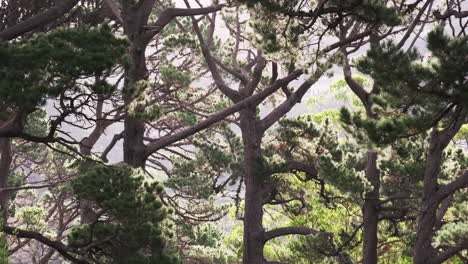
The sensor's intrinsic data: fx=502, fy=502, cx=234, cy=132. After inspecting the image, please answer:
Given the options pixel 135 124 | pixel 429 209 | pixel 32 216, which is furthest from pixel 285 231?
pixel 32 216

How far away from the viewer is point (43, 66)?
16.6 feet

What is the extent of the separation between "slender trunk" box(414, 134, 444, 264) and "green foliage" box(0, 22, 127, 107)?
13.5 feet

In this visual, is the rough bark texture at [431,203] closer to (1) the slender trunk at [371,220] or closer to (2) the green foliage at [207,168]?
(1) the slender trunk at [371,220]

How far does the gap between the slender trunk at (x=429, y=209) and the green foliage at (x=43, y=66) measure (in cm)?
413

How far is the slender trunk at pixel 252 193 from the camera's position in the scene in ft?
35.2

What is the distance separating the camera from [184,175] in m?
11.8

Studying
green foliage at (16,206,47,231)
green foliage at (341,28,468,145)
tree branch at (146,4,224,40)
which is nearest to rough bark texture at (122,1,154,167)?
tree branch at (146,4,224,40)

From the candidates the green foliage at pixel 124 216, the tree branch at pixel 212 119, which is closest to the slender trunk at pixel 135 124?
the tree branch at pixel 212 119

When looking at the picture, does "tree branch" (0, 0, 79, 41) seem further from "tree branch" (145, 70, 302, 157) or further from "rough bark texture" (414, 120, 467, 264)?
"rough bark texture" (414, 120, 467, 264)

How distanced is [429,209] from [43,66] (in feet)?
16.3

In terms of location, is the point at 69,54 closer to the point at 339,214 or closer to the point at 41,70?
the point at 41,70

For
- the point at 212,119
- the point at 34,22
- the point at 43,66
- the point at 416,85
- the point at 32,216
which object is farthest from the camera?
the point at 32,216

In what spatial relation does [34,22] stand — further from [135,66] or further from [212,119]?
[212,119]

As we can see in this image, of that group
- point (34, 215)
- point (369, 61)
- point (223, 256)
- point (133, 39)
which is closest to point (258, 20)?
point (369, 61)
